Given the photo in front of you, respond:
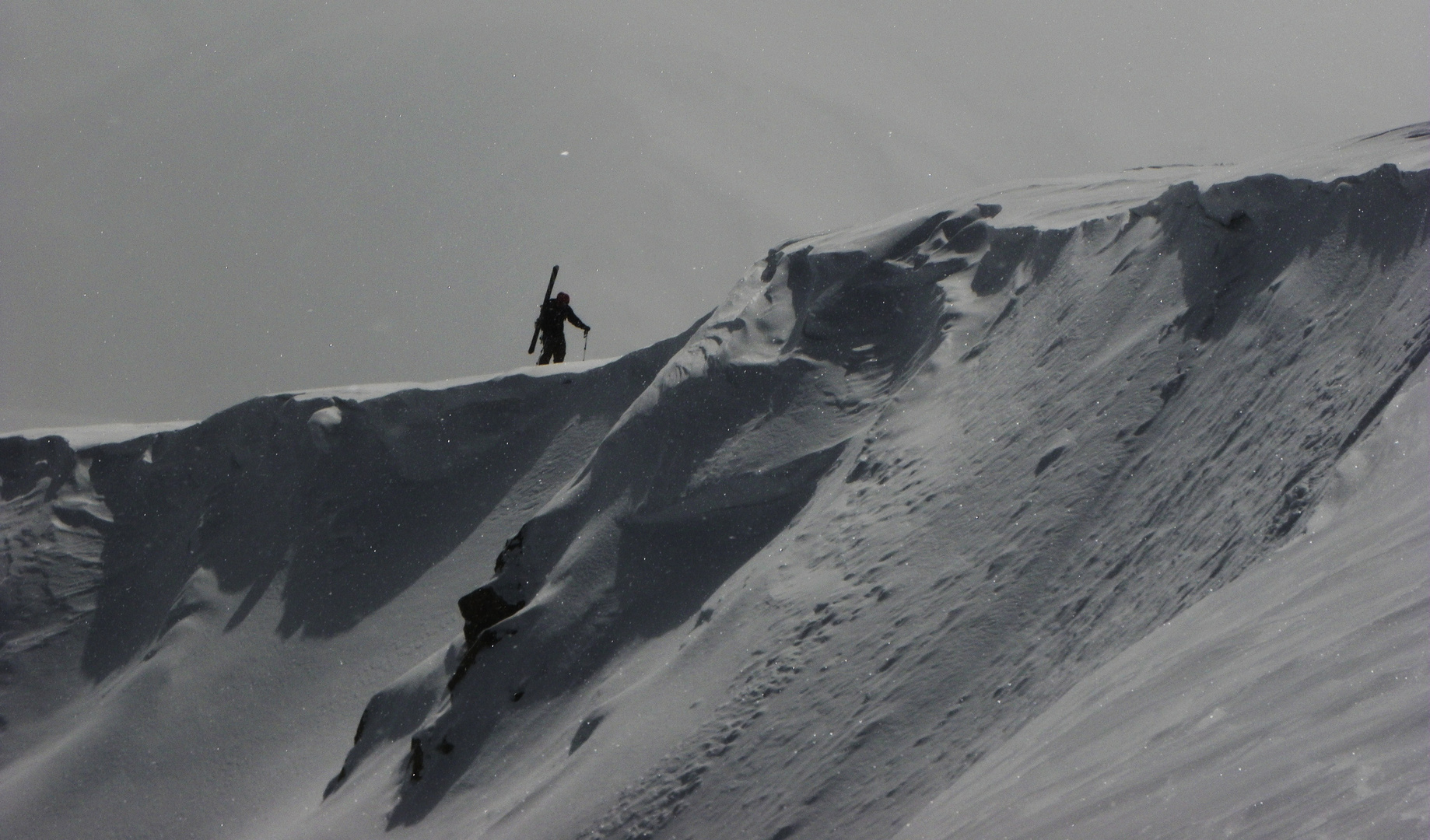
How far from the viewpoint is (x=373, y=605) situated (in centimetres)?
1377

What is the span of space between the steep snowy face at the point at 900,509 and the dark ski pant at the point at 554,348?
13.4 feet

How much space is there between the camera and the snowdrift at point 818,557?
500cm

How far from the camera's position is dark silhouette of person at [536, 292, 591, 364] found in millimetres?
15734

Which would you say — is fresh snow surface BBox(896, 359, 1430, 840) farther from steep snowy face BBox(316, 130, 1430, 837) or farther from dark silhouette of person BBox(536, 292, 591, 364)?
dark silhouette of person BBox(536, 292, 591, 364)

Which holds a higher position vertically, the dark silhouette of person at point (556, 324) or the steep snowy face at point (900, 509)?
the dark silhouette of person at point (556, 324)

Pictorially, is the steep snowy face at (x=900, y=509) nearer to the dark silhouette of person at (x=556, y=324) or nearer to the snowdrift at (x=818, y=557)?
the snowdrift at (x=818, y=557)

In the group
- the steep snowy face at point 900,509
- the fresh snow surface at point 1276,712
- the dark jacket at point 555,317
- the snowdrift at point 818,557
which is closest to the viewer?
the fresh snow surface at point 1276,712

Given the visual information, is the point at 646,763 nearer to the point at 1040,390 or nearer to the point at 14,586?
the point at 1040,390

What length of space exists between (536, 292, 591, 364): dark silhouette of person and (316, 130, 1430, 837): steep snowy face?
385 cm

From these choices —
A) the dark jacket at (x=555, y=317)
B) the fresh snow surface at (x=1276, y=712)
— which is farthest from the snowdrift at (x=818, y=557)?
the dark jacket at (x=555, y=317)

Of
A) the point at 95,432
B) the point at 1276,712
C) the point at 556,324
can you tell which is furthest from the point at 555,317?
the point at 1276,712

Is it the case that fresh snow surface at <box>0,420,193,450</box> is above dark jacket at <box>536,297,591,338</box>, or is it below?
above

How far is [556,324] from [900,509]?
7.99 metres

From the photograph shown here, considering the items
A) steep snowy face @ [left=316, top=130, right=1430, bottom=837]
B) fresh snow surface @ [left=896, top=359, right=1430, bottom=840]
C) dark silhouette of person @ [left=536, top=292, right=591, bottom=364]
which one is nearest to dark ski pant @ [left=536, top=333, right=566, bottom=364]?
dark silhouette of person @ [left=536, top=292, right=591, bottom=364]
